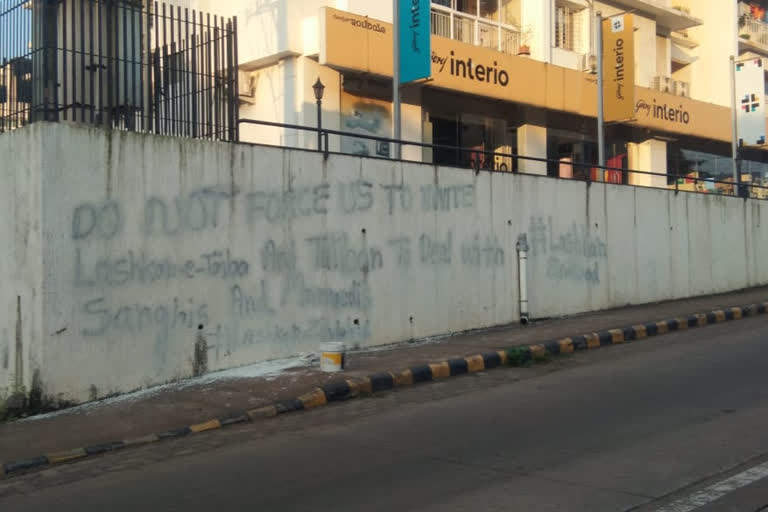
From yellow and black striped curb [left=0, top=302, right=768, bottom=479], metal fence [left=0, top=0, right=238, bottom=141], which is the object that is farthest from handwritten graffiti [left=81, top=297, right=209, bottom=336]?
metal fence [left=0, top=0, right=238, bottom=141]

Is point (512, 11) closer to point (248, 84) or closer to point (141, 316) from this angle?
point (248, 84)

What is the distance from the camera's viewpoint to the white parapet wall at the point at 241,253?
9117mm

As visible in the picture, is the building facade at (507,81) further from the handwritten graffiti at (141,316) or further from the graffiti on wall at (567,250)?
the handwritten graffiti at (141,316)

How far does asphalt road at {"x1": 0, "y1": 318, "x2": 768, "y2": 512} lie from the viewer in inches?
219

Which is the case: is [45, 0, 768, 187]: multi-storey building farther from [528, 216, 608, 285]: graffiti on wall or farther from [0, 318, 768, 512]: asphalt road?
[0, 318, 768, 512]: asphalt road

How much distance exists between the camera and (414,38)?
15.6 meters

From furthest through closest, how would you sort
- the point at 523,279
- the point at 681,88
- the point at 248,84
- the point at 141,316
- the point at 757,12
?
the point at 757,12 → the point at 681,88 → the point at 248,84 → the point at 523,279 → the point at 141,316

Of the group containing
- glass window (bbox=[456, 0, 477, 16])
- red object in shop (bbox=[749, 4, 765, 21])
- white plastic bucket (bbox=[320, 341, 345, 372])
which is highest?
red object in shop (bbox=[749, 4, 765, 21])

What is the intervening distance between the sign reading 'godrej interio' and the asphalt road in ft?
46.6

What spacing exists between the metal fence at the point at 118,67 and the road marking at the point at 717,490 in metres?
7.66

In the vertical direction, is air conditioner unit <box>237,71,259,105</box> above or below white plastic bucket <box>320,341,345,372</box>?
above

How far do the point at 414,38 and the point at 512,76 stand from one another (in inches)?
259

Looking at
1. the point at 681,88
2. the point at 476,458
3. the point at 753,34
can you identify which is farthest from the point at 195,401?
the point at 753,34

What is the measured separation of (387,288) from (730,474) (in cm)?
714
